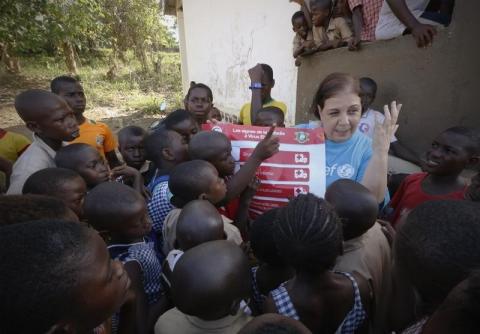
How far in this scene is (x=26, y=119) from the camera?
212cm

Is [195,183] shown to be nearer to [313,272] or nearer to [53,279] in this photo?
[313,272]

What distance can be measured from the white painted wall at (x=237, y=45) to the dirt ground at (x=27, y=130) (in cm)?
245

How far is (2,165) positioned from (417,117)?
3.56 metres

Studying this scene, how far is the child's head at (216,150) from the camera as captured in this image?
1.97 m

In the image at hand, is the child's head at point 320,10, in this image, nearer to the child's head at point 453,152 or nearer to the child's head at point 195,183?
the child's head at point 453,152

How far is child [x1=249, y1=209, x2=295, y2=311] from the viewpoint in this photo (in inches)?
56.3

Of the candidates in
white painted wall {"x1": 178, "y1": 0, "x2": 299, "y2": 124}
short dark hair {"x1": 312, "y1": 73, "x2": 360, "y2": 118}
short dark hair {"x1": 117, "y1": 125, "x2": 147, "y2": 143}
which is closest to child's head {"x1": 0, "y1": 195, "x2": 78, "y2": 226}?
short dark hair {"x1": 312, "y1": 73, "x2": 360, "y2": 118}

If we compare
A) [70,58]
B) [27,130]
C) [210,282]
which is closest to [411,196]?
[210,282]

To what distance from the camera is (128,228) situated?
1.54 metres

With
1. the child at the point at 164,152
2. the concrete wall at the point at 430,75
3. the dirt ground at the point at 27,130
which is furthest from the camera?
the dirt ground at the point at 27,130

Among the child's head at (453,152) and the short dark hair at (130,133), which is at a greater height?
the child's head at (453,152)

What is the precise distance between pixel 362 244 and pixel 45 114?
2.05 m

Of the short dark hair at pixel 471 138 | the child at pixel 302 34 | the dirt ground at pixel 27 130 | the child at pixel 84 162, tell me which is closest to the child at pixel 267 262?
the child at pixel 84 162

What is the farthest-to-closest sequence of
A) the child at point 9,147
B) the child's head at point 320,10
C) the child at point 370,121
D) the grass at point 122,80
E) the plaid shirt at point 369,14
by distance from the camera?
the grass at point 122,80
the child's head at point 320,10
the plaid shirt at point 369,14
the child at point 370,121
the child at point 9,147
